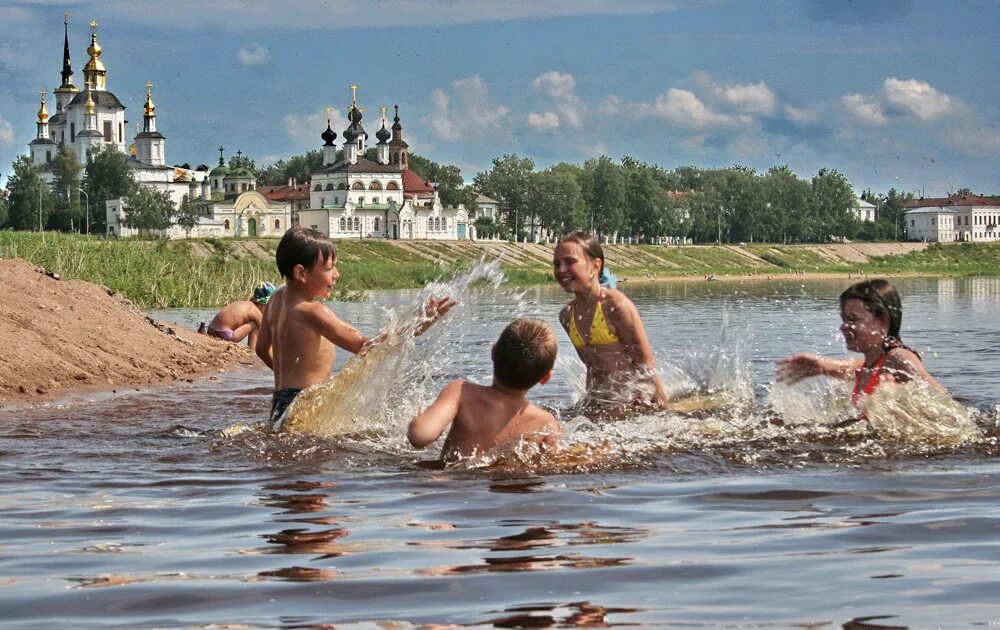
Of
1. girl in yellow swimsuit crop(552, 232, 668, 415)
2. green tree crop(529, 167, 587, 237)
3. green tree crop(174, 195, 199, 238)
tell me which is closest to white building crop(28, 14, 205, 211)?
green tree crop(174, 195, 199, 238)

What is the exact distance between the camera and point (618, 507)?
681 cm

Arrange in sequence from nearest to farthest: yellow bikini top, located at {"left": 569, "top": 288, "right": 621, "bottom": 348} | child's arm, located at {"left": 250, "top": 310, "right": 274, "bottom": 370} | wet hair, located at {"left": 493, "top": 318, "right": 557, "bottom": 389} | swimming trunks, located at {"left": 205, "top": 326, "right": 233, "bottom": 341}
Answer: wet hair, located at {"left": 493, "top": 318, "right": 557, "bottom": 389} < child's arm, located at {"left": 250, "top": 310, "right": 274, "bottom": 370} < yellow bikini top, located at {"left": 569, "top": 288, "right": 621, "bottom": 348} < swimming trunks, located at {"left": 205, "top": 326, "right": 233, "bottom": 341}

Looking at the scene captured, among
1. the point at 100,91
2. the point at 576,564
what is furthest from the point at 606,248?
the point at 576,564

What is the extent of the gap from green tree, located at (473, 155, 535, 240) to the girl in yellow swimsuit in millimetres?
Result: 149690

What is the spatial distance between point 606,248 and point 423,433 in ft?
404

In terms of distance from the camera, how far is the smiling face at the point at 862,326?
9.00 meters

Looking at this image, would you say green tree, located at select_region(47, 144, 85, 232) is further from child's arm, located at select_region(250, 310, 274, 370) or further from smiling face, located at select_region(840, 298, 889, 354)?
smiling face, located at select_region(840, 298, 889, 354)

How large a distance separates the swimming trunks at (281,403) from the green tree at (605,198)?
509 ft

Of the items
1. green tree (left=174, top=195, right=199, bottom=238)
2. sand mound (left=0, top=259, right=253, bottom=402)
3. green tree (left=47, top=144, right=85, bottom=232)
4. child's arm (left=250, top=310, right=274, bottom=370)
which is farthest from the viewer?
green tree (left=174, top=195, right=199, bottom=238)

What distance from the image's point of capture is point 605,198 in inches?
6540

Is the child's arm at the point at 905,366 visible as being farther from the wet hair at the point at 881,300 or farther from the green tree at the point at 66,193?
the green tree at the point at 66,193

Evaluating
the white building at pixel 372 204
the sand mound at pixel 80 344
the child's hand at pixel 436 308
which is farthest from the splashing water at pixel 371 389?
the white building at pixel 372 204

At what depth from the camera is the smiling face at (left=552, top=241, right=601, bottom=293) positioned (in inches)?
375

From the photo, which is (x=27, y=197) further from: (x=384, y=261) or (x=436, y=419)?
(x=436, y=419)
